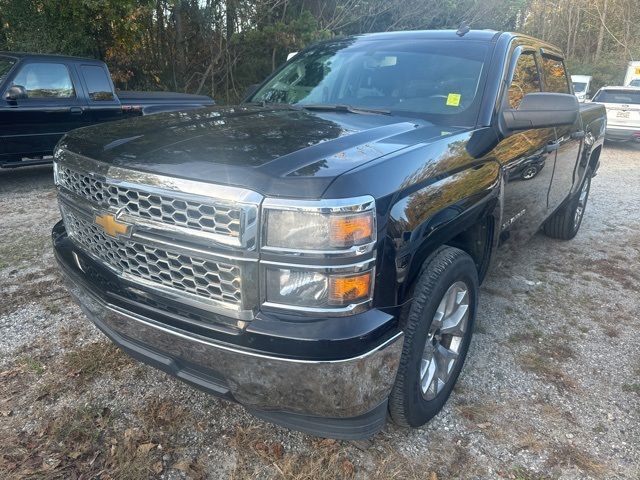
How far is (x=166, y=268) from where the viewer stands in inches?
78.0

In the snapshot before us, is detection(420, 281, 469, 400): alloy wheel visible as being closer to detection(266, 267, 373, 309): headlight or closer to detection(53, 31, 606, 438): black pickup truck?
detection(53, 31, 606, 438): black pickup truck

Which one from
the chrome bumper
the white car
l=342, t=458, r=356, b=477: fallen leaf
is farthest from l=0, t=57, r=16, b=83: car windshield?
the white car

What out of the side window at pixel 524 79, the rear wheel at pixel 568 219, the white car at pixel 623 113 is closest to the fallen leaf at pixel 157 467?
the side window at pixel 524 79

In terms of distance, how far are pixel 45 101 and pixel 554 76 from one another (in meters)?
6.37

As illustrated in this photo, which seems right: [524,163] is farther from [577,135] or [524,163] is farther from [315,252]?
[315,252]

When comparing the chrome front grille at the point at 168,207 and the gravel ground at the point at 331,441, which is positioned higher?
the chrome front grille at the point at 168,207

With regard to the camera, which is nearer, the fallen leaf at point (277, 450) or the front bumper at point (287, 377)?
the front bumper at point (287, 377)

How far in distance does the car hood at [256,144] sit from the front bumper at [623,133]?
40.2ft

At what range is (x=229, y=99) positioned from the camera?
46.0ft

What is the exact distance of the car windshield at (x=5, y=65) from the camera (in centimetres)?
652

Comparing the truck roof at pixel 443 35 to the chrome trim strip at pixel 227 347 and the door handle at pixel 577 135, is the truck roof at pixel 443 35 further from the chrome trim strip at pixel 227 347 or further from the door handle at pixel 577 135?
the chrome trim strip at pixel 227 347

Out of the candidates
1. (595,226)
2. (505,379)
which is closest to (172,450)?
(505,379)

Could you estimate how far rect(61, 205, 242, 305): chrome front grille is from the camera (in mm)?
1818

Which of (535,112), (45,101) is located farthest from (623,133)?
(45,101)
